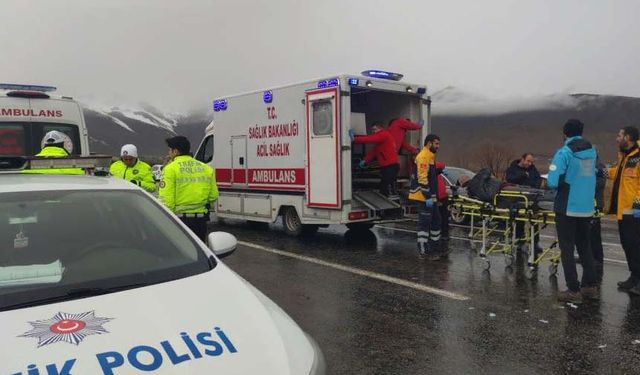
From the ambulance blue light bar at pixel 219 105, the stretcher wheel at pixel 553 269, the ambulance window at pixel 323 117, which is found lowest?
the stretcher wheel at pixel 553 269

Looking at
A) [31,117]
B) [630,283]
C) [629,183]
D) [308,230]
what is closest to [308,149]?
[308,230]

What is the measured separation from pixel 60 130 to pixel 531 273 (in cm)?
735

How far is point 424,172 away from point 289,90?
327cm

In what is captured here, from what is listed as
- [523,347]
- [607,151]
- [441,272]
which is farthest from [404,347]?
[607,151]

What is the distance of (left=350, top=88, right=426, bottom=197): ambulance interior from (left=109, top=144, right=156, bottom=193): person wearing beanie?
4.04 meters

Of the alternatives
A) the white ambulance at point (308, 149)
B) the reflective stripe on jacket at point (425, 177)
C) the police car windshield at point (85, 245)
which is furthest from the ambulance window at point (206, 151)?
the police car windshield at point (85, 245)

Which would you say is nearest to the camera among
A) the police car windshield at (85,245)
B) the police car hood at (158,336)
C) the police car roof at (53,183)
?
the police car hood at (158,336)

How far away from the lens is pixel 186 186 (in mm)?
6059

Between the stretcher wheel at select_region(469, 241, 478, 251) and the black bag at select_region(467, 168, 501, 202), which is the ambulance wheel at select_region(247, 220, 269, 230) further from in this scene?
the black bag at select_region(467, 168, 501, 202)

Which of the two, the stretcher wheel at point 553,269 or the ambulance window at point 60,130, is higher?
the ambulance window at point 60,130

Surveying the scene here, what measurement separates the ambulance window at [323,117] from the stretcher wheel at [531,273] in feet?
12.4

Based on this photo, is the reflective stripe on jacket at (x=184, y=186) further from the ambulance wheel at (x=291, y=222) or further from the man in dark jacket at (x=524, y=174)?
the man in dark jacket at (x=524, y=174)

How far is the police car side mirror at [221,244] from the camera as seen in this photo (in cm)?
334

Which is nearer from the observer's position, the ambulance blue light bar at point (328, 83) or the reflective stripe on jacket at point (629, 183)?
the reflective stripe on jacket at point (629, 183)
